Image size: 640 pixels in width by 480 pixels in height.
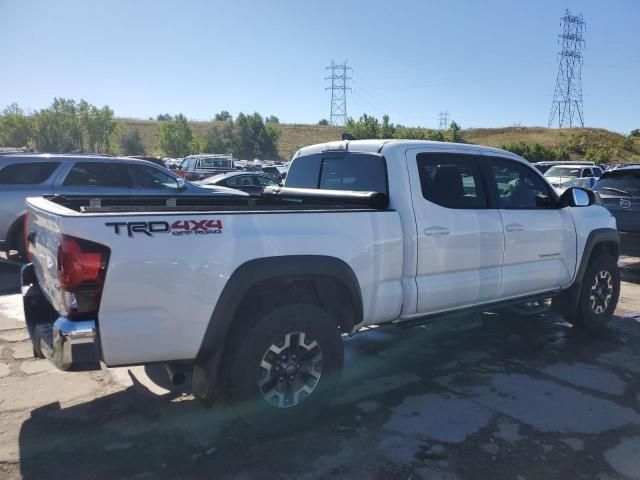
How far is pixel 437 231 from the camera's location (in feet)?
13.5

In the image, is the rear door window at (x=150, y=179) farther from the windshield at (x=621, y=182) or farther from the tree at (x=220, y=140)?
the tree at (x=220, y=140)

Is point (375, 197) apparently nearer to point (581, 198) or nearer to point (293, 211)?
point (293, 211)

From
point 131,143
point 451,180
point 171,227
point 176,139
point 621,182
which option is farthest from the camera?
point 131,143

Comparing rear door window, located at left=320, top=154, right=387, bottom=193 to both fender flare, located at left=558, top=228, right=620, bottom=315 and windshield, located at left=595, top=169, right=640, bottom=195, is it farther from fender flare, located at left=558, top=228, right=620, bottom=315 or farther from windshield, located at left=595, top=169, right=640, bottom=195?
windshield, located at left=595, top=169, right=640, bottom=195

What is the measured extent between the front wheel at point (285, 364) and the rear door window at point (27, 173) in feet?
22.0

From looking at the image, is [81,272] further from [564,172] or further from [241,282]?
[564,172]

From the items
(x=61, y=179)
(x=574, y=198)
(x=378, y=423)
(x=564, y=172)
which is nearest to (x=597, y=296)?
(x=574, y=198)

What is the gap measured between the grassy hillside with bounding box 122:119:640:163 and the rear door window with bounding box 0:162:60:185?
6104 cm

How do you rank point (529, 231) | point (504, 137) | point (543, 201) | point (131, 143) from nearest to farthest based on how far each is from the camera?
point (529, 231) → point (543, 201) → point (131, 143) → point (504, 137)

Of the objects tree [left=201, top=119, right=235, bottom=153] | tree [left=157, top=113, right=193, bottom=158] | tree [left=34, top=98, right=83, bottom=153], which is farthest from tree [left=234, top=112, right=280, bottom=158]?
tree [left=34, top=98, right=83, bottom=153]

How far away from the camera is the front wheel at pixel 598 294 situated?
5.66m

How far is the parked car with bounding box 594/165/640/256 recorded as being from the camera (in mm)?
8688

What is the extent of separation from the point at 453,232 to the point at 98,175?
6.86 metres

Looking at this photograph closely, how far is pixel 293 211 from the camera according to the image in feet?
11.0
